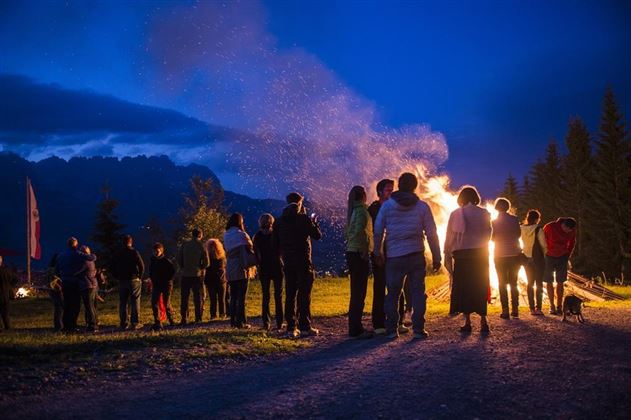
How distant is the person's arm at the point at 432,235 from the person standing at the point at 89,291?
27.0ft

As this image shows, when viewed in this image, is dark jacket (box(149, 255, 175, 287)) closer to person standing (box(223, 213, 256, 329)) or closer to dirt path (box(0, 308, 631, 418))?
person standing (box(223, 213, 256, 329))

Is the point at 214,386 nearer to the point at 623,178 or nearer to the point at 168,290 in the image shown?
the point at 168,290

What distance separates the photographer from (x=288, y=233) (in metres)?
10.2

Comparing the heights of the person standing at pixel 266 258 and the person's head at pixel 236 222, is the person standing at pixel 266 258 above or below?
below

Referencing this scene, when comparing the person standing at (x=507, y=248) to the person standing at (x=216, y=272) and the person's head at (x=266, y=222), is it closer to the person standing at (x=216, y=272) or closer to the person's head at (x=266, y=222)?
the person's head at (x=266, y=222)

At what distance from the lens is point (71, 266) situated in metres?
12.9

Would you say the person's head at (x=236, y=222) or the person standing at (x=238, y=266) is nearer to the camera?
the person standing at (x=238, y=266)

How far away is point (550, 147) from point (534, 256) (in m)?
67.2

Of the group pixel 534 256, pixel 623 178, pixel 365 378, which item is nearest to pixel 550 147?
pixel 623 178

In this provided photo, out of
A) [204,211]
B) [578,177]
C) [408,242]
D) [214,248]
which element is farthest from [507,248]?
[578,177]

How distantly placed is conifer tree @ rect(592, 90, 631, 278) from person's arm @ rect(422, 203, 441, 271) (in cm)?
5008

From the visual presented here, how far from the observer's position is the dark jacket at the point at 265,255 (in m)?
11.5

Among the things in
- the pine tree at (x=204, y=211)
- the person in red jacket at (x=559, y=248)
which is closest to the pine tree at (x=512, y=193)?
the pine tree at (x=204, y=211)

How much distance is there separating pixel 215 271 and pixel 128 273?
2.13 metres
